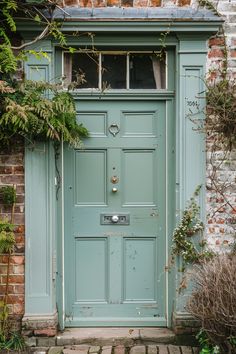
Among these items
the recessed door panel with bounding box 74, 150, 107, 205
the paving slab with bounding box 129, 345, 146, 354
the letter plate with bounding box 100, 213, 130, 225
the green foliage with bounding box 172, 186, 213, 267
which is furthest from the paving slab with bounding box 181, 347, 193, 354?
the recessed door panel with bounding box 74, 150, 107, 205

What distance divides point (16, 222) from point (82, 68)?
180cm

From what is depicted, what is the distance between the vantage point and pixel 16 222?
515 cm

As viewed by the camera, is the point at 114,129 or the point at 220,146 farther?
the point at 114,129

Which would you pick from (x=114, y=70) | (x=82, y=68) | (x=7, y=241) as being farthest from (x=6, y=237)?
(x=114, y=70)

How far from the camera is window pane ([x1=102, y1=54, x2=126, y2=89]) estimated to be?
5.37 m

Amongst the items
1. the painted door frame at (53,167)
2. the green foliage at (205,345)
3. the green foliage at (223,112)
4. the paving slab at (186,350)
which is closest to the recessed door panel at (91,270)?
the painted door frame at (53,167)

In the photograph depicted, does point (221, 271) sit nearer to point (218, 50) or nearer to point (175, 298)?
point (175, 298)

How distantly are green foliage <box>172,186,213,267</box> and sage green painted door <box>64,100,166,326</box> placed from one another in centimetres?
31

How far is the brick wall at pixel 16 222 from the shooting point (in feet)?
16.9

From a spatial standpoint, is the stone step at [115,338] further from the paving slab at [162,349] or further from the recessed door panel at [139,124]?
the recessed door panel at [139,124]

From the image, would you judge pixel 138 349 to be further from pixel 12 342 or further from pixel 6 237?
pixel 6 237

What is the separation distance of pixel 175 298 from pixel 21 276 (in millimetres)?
1627

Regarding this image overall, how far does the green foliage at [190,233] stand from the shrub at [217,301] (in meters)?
0.41

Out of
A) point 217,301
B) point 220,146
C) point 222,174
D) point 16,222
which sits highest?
point 220,146
